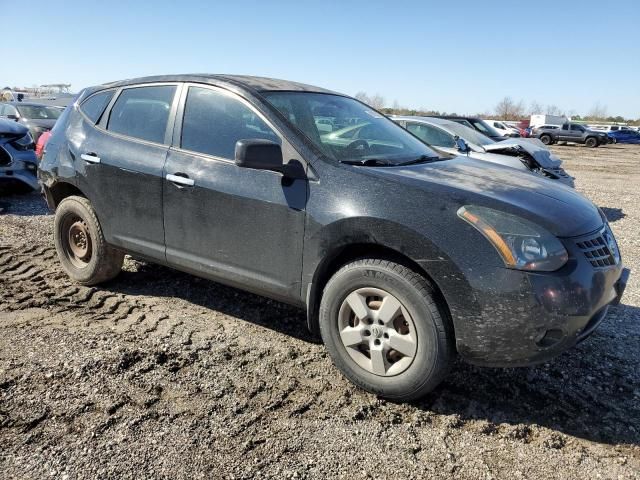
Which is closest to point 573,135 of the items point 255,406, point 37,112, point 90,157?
point 37,112

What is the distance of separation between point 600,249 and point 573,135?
34.9 m

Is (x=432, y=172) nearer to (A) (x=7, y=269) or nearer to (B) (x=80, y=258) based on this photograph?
(B) (x=80, y=258)

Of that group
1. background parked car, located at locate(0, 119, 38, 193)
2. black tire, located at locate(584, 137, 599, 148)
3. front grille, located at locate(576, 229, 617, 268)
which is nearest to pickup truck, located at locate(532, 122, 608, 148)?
black tire, located at locate(584, 137, 599, 148)

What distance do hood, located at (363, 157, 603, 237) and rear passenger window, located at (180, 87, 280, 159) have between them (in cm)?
89

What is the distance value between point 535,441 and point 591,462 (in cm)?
26

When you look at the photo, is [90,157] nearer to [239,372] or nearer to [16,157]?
[239,372]

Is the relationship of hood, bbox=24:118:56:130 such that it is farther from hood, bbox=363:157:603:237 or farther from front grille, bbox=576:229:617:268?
front grille, bbox=576:229:617:268

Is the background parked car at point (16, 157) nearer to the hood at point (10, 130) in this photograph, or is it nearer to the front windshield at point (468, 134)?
the hood at point (10, 130)

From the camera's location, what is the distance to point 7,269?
4801 mm

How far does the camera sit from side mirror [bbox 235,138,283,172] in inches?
115

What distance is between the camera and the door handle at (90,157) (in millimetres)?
3947

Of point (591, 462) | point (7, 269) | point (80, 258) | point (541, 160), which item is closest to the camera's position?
point (591, 462)

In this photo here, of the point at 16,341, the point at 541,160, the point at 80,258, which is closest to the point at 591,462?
the point at 16,341

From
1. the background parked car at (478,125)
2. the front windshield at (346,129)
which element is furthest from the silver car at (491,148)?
the front windshield at (346,129)
